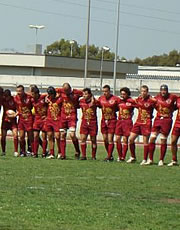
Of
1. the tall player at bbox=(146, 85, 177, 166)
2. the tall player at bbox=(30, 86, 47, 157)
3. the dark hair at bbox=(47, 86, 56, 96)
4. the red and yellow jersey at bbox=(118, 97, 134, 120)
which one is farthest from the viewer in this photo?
the tall player at bbox=(30, 86, 47, 157)

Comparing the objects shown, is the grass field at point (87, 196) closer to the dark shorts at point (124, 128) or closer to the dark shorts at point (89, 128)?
the dark shorts at point (124, 128)

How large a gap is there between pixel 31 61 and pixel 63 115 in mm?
41591

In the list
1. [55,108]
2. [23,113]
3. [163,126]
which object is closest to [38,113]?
[23,113]

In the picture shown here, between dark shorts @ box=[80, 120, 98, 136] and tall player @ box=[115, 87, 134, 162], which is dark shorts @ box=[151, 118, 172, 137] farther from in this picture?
dark shorts @ box=[80, 120, 98, 136]

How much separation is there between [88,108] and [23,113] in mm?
1850

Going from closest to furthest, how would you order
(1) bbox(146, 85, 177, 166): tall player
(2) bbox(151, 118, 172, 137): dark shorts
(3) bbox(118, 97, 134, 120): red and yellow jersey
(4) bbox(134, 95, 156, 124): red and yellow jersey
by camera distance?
1. (1) bbox(146, 85, 177, 166): tall player
2. (2) bbox(151, 118, 172, 137): dark shorts
3. (4) bbox(134, 95, 156, 124): red and yellow jersey
4. (3) bbox(118, 97, 134, 120): red and yellow jersey

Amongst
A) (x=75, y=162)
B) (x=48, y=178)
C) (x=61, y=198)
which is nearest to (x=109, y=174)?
(x=48, y=178)

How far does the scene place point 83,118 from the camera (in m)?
19.8

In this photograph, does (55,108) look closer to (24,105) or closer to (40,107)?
(40,107)

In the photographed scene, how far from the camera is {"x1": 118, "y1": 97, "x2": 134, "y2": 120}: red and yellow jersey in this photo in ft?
63.4

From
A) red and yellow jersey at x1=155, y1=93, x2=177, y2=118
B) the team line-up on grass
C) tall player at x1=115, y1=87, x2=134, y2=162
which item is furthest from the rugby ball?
red and yellow jersey at x1=155, y1=93, x2=177, y2=118

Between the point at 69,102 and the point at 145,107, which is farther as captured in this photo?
the point at 69,102

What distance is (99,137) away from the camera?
109ft

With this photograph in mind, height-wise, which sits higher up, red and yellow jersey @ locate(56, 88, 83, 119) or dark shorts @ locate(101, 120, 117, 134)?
red and yellow jersey @ locate(56, 88, 83, 119)
